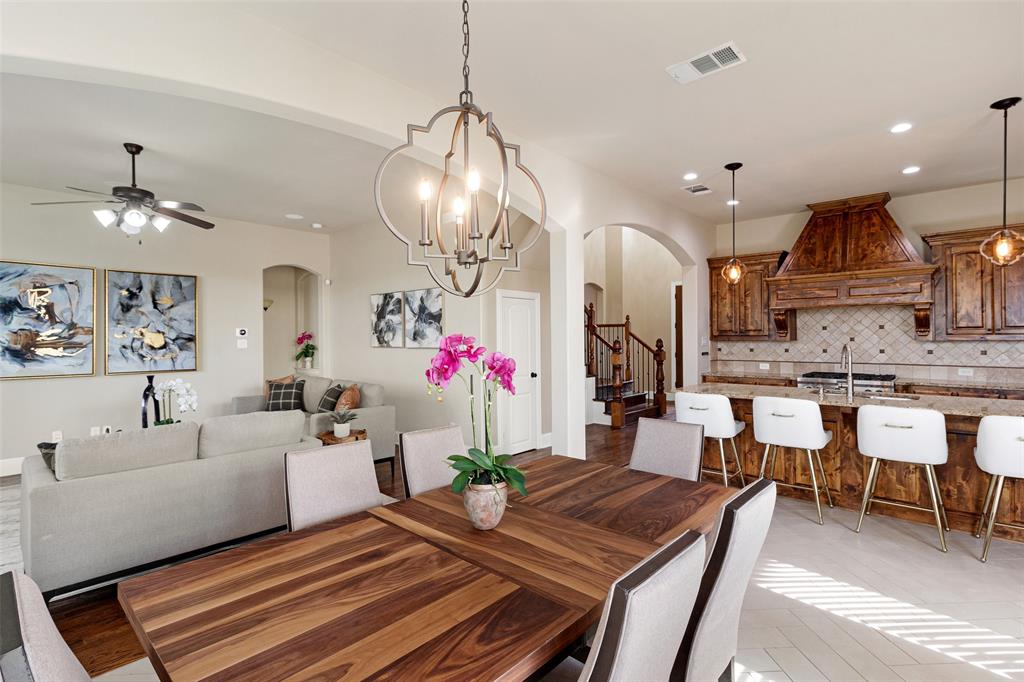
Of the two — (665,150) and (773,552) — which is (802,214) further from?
(773,552)

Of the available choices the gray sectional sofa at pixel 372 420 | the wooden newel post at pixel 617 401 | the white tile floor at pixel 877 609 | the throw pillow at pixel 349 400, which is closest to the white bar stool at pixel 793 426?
the white tile floor at pixel 877 609

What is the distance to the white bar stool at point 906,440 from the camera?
3.07 meters

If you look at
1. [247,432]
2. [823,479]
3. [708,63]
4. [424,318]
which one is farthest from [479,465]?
[424,318]

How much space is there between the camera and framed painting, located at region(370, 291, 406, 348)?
639cm

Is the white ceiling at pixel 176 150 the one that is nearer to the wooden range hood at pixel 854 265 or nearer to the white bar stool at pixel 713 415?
the white bar stool at pixel 713 415

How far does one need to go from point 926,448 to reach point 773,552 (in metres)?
1.14

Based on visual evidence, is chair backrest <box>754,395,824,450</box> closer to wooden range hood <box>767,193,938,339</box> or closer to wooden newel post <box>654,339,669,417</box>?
wooden range hood <box>767,193,938,339</box>

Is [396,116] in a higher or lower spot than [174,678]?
higher

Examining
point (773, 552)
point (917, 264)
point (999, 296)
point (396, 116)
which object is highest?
point (396, 116)

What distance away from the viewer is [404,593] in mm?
1295

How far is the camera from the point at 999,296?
482 centimetres

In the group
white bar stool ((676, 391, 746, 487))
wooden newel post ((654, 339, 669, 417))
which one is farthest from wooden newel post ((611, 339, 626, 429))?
white bar stool ((676, 391, 746, 487))

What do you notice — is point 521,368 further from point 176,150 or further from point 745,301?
point 176,150

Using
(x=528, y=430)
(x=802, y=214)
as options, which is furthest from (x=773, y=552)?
(x=802, y=214)
